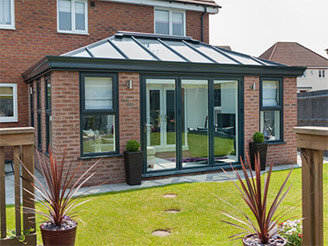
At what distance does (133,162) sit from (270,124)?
4.30 meters

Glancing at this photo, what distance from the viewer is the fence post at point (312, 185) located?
123 inches

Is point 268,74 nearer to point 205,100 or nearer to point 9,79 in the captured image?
point 205,100

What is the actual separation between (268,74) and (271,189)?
369 centimetres

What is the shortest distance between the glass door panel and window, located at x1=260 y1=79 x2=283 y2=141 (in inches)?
108

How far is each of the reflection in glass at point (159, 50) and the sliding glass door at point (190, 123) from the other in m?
0.59

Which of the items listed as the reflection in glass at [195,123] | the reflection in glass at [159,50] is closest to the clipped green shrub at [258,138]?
the reflection in glass at [195,123]

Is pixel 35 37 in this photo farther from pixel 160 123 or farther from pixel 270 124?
pixel 270 124

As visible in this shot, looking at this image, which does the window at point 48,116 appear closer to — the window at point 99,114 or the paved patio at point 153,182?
the paved patio at point 153,182

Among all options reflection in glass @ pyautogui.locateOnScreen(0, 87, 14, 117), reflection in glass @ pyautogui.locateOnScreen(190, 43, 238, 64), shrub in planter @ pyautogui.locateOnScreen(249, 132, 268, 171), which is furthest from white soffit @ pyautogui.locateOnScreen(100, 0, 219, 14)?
shrub in planter @ pyautogui.locateOnScreen(249, 132, 268, 171)

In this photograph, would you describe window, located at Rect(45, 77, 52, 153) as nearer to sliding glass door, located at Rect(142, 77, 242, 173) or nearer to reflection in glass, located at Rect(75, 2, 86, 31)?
sliding glass door, located at Rect(142, 77, 242, 173)

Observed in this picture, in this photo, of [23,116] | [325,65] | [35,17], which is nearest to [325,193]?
[23,116]

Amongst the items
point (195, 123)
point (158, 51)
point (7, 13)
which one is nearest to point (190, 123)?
point (195, 123)

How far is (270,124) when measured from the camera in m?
10.0

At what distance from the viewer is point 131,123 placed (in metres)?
8.30
